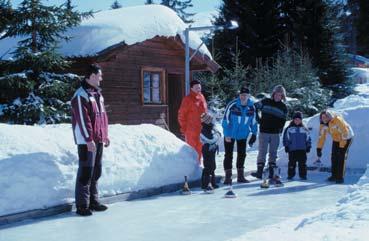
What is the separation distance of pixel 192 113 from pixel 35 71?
458cm

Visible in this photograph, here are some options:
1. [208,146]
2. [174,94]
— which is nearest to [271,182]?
[208,146]

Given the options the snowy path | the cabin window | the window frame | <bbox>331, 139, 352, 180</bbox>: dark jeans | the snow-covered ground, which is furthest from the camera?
the cabin window

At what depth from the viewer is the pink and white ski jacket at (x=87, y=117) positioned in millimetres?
7078

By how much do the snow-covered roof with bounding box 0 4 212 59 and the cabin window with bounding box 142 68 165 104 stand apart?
1.41 meters

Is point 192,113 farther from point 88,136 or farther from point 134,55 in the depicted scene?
point 134,55

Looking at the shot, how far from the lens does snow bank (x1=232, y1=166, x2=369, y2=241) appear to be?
14.8ft

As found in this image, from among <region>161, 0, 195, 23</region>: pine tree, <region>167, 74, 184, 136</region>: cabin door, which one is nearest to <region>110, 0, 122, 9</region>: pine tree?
<region>161, 0, 195, 23</region>: pine tree

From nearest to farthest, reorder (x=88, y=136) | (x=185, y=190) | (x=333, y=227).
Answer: (x=333, y=227) → (x=88, y=136) → (x=185, y=190)

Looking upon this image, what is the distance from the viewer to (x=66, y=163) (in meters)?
7.63

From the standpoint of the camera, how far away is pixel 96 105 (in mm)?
7379

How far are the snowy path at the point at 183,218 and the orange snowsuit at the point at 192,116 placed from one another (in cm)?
143

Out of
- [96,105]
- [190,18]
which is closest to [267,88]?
[96,105]

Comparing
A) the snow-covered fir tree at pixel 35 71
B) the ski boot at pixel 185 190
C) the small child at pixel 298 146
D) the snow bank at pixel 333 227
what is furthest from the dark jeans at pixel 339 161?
the snow-covered fir tree at pixel 35 71

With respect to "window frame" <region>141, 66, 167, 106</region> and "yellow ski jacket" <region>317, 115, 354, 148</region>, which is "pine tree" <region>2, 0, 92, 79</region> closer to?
"window frame" <region>141, 66, 167, 106</region>
